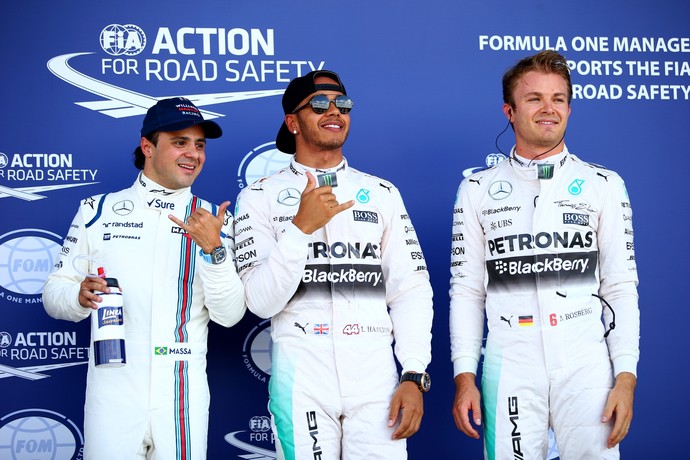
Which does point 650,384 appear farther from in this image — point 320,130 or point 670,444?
point 320,130

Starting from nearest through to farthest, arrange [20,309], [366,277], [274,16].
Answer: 1. [366,277]
2. [20,309]
3. [274,16]

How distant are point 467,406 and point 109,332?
1.16 meters

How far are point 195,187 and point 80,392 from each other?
3.21 feet

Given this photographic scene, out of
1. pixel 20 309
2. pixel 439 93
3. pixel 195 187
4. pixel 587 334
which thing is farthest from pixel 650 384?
pixel 20 309

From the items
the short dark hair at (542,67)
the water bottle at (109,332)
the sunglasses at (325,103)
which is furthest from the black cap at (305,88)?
the water bottle at (109,332)

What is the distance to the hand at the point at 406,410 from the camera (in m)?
2.49

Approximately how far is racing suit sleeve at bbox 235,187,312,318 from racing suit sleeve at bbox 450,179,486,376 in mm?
596

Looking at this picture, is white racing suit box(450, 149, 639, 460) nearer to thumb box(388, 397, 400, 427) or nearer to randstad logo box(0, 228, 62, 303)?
thumb box(388, 397, 400, 427)

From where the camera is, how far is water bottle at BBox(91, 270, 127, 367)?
8.14 feet

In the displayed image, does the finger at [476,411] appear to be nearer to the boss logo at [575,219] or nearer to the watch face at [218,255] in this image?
the boss logo at [575,219]

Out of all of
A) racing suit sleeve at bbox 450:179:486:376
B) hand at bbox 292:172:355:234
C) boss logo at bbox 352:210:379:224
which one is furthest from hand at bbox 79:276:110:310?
racing suit sleeve at bbox 450:179:486:376

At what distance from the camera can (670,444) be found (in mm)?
3596

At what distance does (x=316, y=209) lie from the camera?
2467mm

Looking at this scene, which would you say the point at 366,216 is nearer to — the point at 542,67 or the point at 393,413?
the point at 393,413
